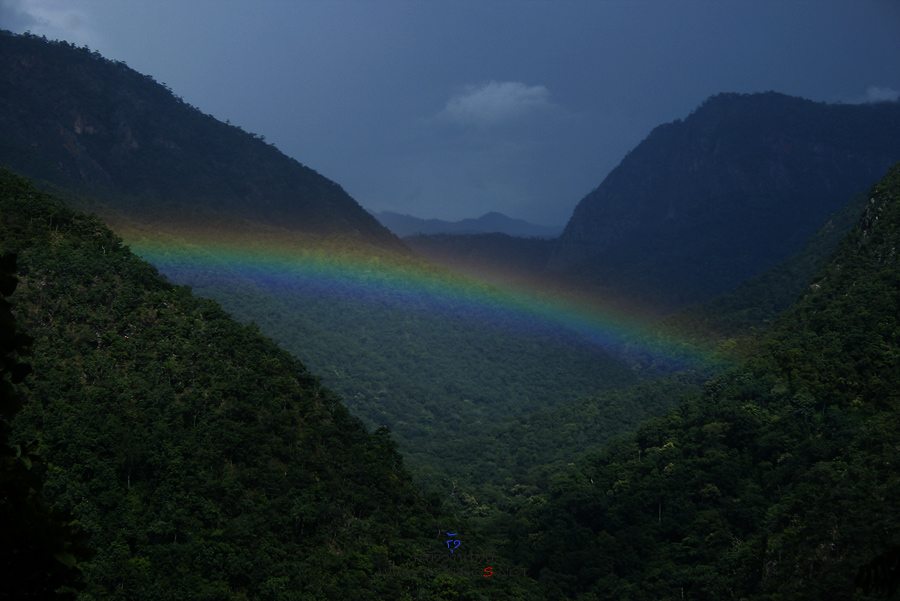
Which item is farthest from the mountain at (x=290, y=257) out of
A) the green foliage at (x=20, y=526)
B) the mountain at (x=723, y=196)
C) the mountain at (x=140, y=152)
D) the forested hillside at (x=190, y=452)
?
the green foliage at (x=20, y=526)

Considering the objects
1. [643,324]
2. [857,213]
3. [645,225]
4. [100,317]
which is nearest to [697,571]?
[100,317]

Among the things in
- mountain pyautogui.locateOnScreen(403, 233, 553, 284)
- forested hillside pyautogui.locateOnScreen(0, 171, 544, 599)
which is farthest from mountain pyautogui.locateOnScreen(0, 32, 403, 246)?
forested hillside pyautogui.locateOnScreen(0, 171, 544, 599)

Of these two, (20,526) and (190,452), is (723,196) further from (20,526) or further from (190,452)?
(20,526)

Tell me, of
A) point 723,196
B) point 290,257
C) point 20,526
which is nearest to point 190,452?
point 20,526

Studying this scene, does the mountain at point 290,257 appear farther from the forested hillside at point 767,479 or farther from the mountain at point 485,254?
the mountain at point 485,254

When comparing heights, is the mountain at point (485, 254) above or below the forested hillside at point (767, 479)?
above

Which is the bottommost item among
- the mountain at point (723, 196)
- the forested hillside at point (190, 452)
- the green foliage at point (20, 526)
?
the forested hillside at point (190, 452)
